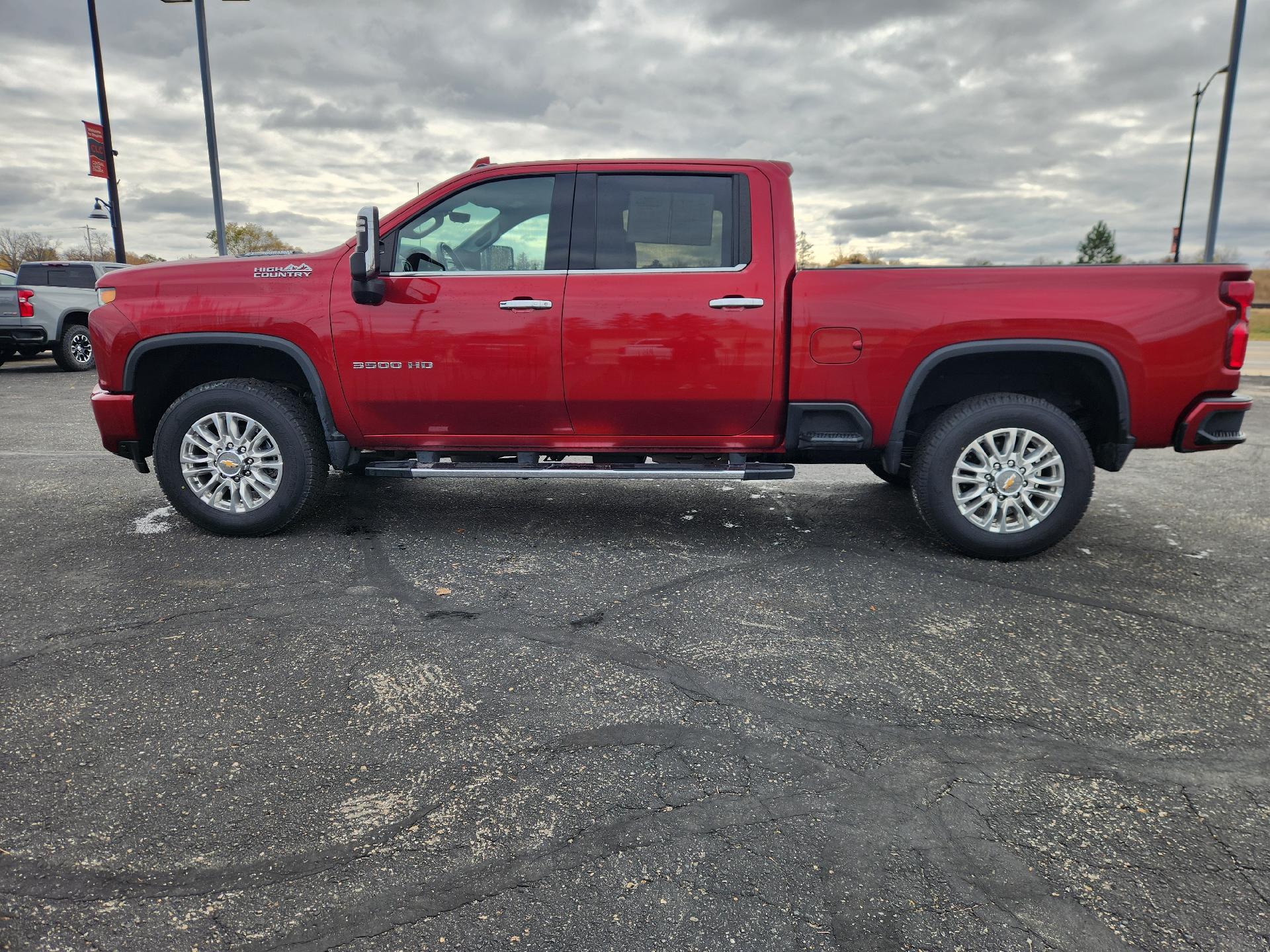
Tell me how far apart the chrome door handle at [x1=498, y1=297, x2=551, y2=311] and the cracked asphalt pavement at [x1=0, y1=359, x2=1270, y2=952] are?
131 centimetres

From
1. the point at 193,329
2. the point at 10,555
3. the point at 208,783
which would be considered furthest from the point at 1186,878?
the point at 10,555

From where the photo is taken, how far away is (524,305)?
452 cm

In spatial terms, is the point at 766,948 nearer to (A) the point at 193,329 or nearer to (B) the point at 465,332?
(B) the point at 465,332

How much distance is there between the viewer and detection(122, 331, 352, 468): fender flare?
15.3ft

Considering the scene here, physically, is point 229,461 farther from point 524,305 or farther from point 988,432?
point 988,432

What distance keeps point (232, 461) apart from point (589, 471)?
2020 millimetres

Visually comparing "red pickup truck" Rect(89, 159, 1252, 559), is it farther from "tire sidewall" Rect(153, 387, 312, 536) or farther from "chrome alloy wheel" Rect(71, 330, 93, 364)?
"chrome alloy wheel" Rect(71, 330, 93, 364)

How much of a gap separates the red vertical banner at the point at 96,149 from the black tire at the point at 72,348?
5.26m

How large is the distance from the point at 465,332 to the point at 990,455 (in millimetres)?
2846

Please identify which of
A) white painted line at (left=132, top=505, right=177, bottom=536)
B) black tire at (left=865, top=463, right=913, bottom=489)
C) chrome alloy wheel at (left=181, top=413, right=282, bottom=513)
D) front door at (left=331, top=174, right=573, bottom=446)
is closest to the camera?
front door at (left=331, top=174, right=573, bottom=446)

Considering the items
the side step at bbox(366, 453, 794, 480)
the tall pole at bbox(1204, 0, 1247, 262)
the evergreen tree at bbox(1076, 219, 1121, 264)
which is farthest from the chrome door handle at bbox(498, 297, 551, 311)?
the evergreen tree at bbox(1076, 219, 1121, 264)

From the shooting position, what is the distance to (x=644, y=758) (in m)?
2.61

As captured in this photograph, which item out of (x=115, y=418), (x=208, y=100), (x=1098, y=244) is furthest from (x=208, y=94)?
(x=1098, y=244)

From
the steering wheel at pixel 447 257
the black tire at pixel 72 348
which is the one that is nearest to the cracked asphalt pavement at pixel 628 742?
the steering wheel at pixel 447 257
